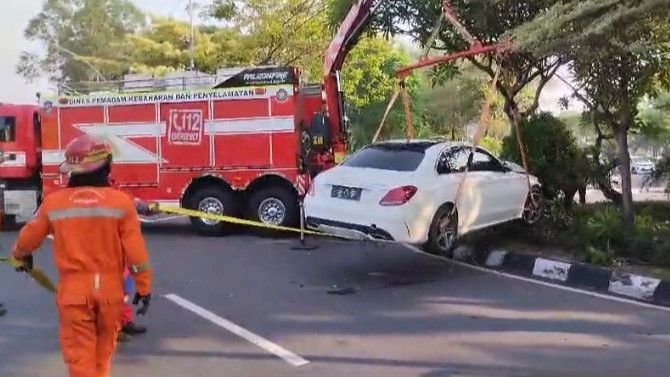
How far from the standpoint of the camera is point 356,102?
32.8 metres

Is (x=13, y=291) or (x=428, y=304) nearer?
(x=428, y=304)

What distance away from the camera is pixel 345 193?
898 cm

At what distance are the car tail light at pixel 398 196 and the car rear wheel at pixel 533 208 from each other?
2569 millimetres

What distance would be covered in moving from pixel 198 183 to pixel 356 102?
64.5 feet

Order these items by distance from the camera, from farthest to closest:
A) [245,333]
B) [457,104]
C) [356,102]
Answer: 1. [457,104]
2. [356,102]
3. [245,333]

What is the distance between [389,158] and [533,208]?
8.02 feet

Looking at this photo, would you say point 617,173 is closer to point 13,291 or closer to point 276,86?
point 276,86

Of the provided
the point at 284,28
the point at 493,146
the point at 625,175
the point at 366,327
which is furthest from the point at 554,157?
the point at 284,28

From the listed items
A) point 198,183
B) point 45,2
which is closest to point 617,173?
point 198,183

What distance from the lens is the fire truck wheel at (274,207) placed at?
13.1m

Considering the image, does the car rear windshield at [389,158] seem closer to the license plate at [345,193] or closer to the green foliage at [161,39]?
the license plate at [345,193]

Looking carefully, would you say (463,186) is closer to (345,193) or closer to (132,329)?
(345,193)

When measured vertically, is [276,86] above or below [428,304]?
above

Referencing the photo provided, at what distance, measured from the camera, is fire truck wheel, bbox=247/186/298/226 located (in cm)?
1306
